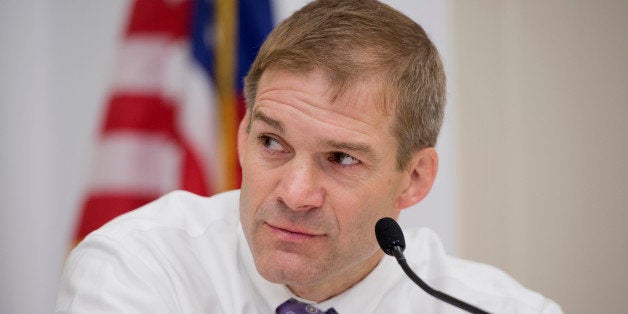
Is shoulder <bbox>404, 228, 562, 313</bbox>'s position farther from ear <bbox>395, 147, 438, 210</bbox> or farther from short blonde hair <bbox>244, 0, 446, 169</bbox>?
short blonde hair <bbox>244, 0, 446, 169</bbox>

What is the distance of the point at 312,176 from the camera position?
1.44 m

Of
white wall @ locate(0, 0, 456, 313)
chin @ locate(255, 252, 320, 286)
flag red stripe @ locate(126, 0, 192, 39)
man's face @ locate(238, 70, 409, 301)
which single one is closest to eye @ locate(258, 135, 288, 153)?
man's face @ locate(238, 70, 409, 301)

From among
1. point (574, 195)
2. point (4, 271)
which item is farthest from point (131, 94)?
point (574, 195)

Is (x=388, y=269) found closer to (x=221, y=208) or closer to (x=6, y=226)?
(x=221, y=208)

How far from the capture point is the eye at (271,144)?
1.51 m

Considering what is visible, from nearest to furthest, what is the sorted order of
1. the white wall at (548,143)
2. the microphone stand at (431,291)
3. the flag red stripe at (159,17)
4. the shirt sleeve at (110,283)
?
the microphone stand at (431,291), the shirt sleeve at (110,283), the flag red stripe at (159,17), the white wall at (548,143)

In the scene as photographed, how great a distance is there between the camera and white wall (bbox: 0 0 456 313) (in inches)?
116

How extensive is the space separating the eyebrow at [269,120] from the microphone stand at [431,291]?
37 cm

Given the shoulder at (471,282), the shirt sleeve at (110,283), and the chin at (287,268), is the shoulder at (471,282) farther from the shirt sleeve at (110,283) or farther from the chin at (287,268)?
the shirt sleeve at (110,283)

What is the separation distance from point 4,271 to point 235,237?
5.43ft

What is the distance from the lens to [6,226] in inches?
116

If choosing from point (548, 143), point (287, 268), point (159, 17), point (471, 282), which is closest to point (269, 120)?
point (287, 268)

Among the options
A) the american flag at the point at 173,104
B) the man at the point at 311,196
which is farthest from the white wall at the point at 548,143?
the man at the point at 311,196

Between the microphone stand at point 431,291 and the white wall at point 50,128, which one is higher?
the microphone stand at point 431,291
